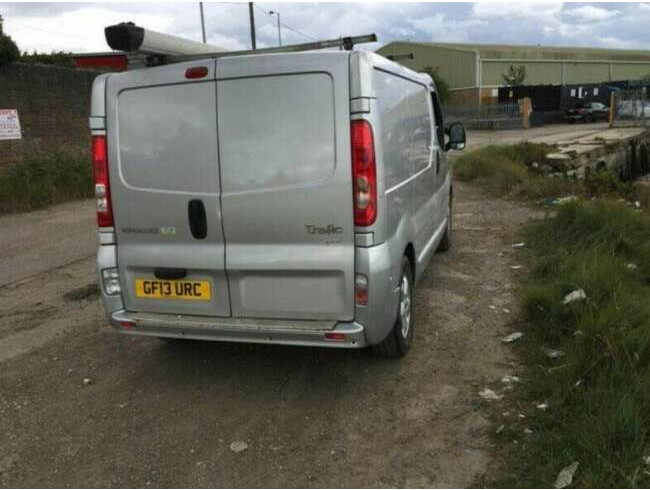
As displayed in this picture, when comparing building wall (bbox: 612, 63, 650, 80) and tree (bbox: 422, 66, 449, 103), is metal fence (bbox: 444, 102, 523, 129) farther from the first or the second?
building wall (bbox: 612, 63, 650, 80)

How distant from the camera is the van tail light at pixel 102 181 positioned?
12.8 feet

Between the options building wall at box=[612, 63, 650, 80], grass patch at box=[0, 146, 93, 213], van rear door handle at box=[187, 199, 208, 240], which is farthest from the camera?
building wall at box=[612, 63, 650, 80]

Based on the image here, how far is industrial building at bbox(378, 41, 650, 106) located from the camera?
5038 cm

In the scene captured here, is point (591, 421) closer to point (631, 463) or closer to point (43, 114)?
point (631, 463)

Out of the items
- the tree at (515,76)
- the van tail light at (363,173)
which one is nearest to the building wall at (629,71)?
the tree at (515,76)

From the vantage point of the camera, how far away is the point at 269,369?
433cm

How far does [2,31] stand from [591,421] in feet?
44.2

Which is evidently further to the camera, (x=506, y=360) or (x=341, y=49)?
(x=506, y=360)

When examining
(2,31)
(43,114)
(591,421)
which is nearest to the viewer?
(591,421)

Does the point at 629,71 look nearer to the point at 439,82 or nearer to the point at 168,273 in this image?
the point at 439,82

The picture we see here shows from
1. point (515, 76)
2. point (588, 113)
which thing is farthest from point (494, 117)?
point (515, 76)

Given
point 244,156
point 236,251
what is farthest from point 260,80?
point 236,251

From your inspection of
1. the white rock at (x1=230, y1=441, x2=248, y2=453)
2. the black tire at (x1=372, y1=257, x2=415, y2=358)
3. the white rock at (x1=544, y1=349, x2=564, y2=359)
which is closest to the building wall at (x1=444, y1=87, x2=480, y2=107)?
the black tire at (x1=372, y1=257, x2=415, y2=358)

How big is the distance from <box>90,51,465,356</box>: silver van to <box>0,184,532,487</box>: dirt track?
0.46 m
